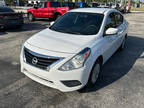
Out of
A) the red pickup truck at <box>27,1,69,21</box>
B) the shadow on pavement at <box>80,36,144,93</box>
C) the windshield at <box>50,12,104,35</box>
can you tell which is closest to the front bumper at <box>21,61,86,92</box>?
the shadow on pavement at <box>80,36,144,93</box>

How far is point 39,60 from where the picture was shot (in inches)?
109

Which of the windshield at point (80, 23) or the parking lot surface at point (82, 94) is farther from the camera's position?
the windshield at point (80, 23)

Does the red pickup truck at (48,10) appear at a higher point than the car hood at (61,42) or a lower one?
higher

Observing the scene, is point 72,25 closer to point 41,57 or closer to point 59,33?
point 59,33

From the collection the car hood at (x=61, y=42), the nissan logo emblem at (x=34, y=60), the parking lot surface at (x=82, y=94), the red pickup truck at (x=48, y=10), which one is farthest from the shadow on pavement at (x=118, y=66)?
the red pickup truck at (x=48, y=10)

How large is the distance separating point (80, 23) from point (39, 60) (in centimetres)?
176

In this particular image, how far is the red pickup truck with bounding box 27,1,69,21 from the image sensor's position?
13.0 metres

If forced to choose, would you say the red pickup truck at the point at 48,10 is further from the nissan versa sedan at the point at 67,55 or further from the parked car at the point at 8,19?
the nissan versa sedan at the point at 67,55

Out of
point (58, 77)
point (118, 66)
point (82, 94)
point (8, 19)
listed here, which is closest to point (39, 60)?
point (58, 77)

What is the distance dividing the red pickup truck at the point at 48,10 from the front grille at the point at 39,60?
1047 centimetres

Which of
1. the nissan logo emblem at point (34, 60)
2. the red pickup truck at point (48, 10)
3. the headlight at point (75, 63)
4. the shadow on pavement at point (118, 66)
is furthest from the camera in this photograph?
the red pickup truck at point (48, 10)

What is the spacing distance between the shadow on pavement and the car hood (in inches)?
41.4

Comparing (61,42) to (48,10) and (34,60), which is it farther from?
(48,10)

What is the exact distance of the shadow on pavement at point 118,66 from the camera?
144 inches
